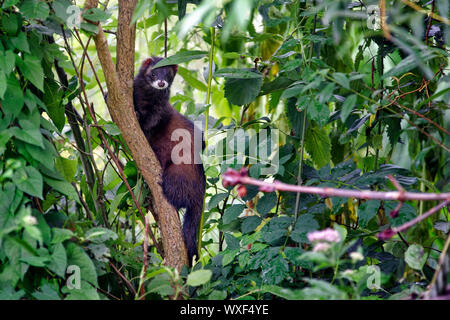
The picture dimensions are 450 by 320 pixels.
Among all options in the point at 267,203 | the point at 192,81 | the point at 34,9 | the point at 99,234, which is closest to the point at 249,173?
the point at 267,203

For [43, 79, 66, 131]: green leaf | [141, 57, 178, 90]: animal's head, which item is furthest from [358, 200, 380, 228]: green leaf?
[141, 57, 178, 90]: animal's head

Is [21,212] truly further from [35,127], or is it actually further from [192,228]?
[192,228]

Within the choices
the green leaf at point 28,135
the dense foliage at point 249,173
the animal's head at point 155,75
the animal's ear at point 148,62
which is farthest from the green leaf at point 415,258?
the animal's ear at point 148,62

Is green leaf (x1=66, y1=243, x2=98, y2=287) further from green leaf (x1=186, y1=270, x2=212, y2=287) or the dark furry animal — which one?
the dark furry animal

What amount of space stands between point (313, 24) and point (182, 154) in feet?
4.19

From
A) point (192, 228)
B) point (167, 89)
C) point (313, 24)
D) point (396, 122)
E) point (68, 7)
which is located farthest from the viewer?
point (167, 89)

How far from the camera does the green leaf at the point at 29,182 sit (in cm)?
156

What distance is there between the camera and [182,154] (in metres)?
3.26

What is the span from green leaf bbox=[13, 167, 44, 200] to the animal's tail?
4.23ft

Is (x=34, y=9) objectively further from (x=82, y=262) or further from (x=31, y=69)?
(x=82, y=262)

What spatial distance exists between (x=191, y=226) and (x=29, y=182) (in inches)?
59.3

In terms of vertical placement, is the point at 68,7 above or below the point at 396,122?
above

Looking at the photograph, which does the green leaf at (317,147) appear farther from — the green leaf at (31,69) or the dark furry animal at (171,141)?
the green leaf at (31,69)
